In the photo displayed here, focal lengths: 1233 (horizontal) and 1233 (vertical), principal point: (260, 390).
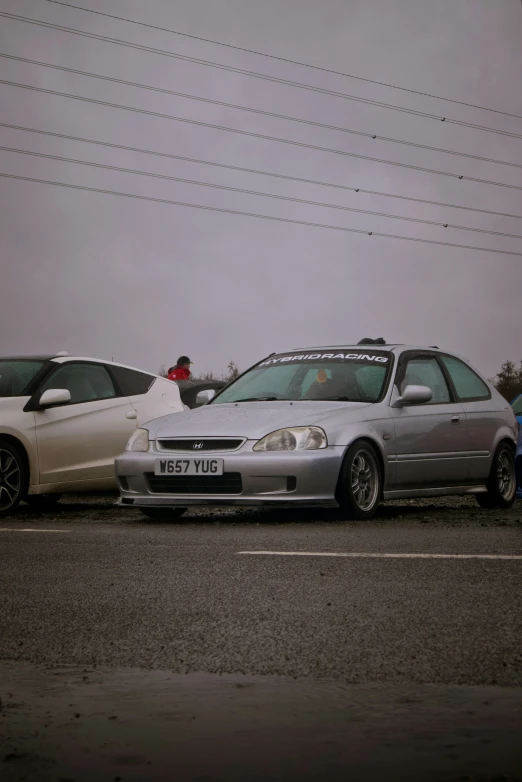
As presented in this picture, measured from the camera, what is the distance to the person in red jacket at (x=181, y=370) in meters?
18.3

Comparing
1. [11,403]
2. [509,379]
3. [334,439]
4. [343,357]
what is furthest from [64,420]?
[509,379]

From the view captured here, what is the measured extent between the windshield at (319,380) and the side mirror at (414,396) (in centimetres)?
18

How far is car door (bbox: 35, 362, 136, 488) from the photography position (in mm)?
11320

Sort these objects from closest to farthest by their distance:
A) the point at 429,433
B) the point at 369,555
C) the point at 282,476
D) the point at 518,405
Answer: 1. the point at 369,555
2. the point at 282,476
3. the point at 429,433
4. the point at 518,405

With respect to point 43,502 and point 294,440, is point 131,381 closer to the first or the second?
point 43,502

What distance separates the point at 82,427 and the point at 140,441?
171cm

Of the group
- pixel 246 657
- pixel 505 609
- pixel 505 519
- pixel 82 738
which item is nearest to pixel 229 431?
pixel 505 519

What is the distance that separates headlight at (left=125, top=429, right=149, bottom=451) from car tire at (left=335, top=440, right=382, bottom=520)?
1660mm

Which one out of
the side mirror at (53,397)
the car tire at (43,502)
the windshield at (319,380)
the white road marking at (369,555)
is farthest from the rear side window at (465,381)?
the white road marking at (369,555)

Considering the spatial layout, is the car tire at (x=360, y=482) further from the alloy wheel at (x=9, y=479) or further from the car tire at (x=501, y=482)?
the alloy wheel at (x=9, y=479)

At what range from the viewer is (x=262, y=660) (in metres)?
4.07

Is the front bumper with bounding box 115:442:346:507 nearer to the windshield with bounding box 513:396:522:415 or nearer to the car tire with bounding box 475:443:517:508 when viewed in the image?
the car tire with bounding box 475:443:517:508

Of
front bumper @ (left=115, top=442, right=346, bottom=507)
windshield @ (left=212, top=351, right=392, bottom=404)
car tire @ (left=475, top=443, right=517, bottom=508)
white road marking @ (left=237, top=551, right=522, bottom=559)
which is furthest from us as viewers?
car tire @ (left=475, top=443, right=517, bottom=508)

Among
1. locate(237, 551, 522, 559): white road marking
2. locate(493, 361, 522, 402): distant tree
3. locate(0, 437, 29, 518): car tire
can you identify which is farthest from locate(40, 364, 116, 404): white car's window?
locate(493, 361, 522, 402): distant tree
